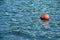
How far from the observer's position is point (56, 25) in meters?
7.77

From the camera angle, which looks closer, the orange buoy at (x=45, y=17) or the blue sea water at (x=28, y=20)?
the blue sea water at (x=28, y=20)

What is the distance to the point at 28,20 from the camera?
8.19 m

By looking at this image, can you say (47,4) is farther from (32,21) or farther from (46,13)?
(32,21)

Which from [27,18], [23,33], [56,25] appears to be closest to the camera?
[23,33]

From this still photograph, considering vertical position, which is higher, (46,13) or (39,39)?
(46,13)

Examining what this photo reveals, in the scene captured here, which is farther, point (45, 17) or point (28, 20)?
point (45, 17)

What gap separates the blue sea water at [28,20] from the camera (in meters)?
7.07

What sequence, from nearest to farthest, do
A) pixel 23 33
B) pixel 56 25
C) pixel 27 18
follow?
pixel 23 33 → pixel 56 25 → pixel 27 18

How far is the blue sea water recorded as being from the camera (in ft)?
23.2

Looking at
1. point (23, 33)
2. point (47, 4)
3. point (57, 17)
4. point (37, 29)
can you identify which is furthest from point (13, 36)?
point (47, 4)

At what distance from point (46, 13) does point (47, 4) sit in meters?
1.33

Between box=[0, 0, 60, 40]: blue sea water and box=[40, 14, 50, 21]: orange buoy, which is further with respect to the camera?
box=[40, 14, 50, 21]: orange buoy

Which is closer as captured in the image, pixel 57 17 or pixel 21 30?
pixel 21 30

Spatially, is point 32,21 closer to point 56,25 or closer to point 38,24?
point 38,24
